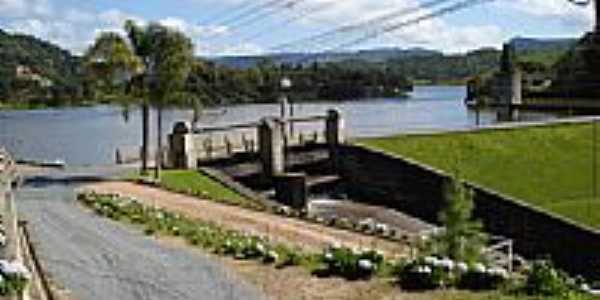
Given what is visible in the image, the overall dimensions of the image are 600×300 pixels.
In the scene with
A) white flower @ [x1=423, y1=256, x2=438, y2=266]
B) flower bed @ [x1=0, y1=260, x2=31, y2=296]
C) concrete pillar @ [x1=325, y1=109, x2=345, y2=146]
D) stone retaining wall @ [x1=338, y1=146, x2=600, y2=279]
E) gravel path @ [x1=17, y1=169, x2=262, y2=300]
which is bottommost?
stone retaining wall @ [x1=338, y1=146, x2=600, y2=279]

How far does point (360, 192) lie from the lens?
139 feet

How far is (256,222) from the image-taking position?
29.2 m

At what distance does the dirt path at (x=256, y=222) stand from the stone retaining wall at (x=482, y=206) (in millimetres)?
4575

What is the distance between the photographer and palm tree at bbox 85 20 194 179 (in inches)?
1513

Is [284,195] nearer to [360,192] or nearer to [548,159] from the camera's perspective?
[360,192]

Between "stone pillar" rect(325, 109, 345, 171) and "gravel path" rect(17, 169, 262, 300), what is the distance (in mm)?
17920

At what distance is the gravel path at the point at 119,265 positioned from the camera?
15562 mm

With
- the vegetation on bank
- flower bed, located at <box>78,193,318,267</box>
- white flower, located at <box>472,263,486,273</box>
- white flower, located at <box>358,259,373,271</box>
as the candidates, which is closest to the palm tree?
flower bed, located at <box>78,193,318,267</box>

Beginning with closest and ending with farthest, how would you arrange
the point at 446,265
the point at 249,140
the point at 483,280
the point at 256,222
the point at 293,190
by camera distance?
the point at 483,280
the point at 446,265
the point at 256,222
the point at 293,190
the point at 249,140

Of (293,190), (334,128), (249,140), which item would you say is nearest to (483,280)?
(293,190)

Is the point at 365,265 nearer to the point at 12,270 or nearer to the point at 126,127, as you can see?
the point at 12,270

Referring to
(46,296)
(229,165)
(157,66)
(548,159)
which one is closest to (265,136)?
(229,165)

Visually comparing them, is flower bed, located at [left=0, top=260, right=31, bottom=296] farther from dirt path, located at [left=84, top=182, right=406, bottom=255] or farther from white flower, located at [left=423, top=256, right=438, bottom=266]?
dirt path, located at [left=84, top=182, right=406, bottom=255]

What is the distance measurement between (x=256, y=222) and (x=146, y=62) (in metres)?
12.1
